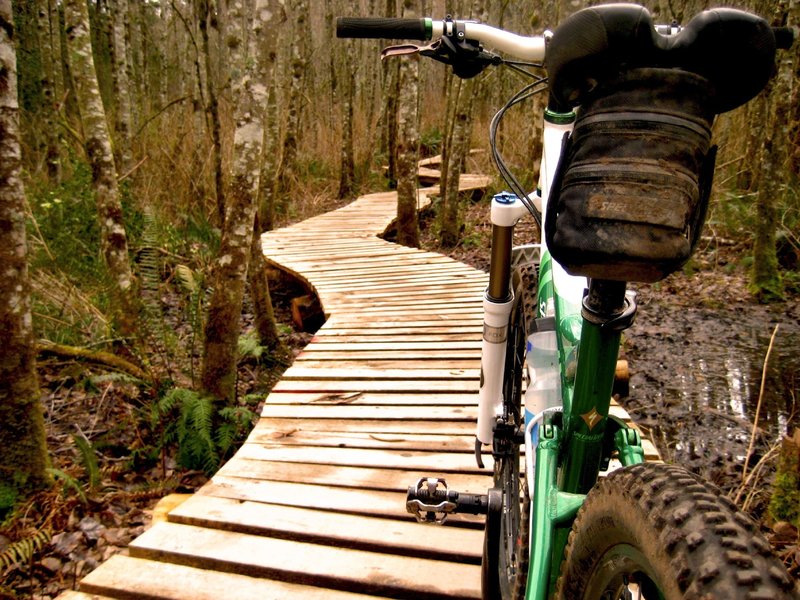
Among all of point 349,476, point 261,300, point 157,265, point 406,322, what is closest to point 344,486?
point 349,476

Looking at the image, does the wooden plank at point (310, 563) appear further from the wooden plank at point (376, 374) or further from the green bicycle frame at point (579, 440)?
the wooden plank at point (376, 374)

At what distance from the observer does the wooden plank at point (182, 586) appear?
1.96 metres

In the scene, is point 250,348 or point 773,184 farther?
point 773,184

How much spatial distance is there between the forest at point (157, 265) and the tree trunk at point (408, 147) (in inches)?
1.0

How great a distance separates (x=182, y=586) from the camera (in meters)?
2.00

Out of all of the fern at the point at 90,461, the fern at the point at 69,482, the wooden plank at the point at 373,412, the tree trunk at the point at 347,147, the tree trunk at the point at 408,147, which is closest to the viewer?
the fern at the point at 69,482

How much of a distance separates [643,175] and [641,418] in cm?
378

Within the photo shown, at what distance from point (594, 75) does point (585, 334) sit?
0.46 m

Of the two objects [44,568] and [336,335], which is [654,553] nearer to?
[44,568]

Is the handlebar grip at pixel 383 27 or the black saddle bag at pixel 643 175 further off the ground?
the handlebar grip at pixel 383 27

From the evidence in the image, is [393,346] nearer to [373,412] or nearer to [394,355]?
[394,355]

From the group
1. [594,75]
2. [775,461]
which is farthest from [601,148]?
[775,461]

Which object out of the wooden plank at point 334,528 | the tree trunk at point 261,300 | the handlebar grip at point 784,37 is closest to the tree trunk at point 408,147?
the tree trunk at point 261,300

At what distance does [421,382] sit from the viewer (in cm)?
358
